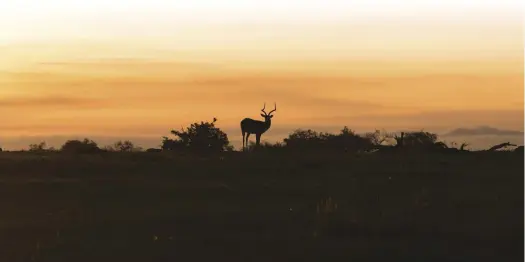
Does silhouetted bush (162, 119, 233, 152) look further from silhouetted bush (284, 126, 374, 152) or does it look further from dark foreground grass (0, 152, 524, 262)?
dark foreground grass (0, 152, 524, 262)

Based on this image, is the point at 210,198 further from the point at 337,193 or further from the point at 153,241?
the point at 153,241

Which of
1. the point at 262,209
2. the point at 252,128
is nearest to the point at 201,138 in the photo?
the point at 252,128

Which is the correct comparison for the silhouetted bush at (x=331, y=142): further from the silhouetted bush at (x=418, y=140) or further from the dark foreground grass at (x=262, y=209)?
the dark foreground grass at (x=262, y=209)

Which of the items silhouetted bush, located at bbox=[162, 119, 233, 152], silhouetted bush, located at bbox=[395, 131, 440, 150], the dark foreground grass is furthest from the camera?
silhouetted bush, located at bbox=[162, 119, 233, 152]

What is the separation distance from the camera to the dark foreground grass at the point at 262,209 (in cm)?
1415

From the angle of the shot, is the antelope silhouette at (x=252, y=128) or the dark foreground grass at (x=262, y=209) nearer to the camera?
the dark foreground grass at (x=262, y=209)

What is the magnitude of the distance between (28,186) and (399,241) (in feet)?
35.2

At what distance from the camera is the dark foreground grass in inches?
557

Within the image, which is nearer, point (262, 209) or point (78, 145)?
point (262, 209)

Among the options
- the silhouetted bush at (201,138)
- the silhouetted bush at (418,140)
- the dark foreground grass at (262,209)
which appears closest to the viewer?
the dark foreground grass at (262,209)

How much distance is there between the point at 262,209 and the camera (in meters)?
18.2

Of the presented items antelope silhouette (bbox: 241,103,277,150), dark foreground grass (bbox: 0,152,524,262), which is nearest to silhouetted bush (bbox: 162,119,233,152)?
antelope silhouette (bbox: 241,103,277,150)

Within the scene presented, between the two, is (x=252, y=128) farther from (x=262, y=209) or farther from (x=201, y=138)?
(x=262, y=209)

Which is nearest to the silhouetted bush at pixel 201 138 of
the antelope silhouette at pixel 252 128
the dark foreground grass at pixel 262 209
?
the antelope silhouette at pixel 252 128
